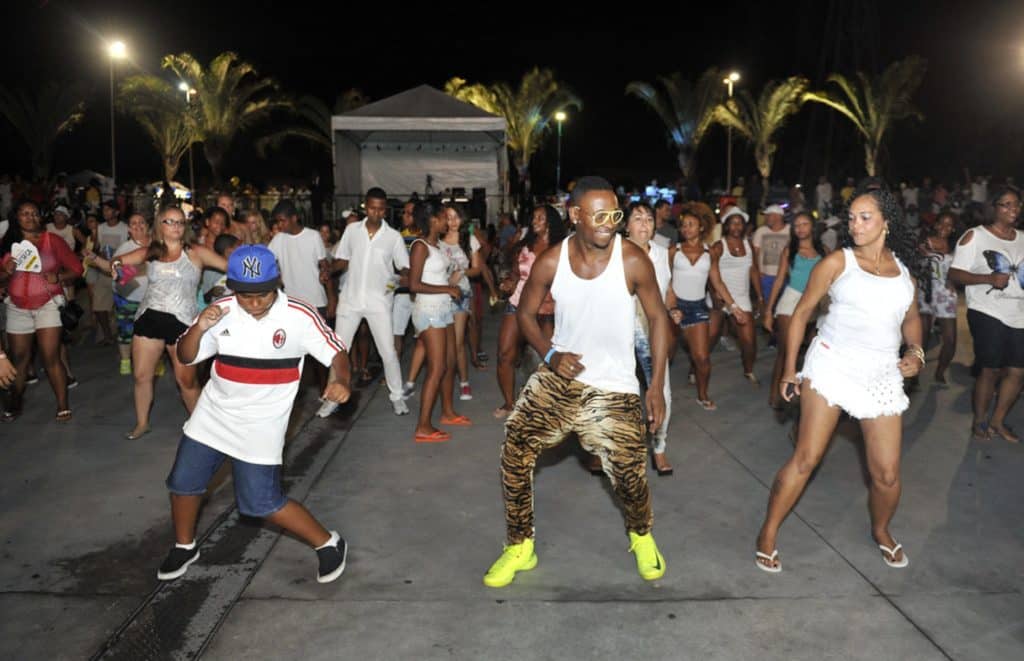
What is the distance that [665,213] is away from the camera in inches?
460

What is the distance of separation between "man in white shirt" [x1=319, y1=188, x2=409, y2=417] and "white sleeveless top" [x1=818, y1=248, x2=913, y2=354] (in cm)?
402

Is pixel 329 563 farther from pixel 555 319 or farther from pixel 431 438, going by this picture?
pixel 431 438

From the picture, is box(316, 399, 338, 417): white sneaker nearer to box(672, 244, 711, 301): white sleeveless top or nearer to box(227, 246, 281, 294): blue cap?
box(672, 244, 711, 301): white sleeveless top

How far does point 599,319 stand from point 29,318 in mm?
5482

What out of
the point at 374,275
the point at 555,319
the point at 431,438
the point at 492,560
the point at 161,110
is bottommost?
the point at 492,560

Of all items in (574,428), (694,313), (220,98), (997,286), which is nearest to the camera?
(574,428)

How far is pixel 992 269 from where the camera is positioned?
6762 mm

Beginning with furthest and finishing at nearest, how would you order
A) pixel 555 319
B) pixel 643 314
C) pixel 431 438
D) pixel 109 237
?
pixel 109 237
pixel 431 438
pixel 643 314
pixel 555 319

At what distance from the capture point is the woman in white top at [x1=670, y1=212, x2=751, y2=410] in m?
8.03

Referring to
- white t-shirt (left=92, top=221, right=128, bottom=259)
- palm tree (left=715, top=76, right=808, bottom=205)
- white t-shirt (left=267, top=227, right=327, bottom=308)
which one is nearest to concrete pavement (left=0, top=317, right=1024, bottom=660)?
white t-shirt (left=267, top=227, right=327, bottom=308)

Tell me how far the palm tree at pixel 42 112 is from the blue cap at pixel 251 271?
1202 inches

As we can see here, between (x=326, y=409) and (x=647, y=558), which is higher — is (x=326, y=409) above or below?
above

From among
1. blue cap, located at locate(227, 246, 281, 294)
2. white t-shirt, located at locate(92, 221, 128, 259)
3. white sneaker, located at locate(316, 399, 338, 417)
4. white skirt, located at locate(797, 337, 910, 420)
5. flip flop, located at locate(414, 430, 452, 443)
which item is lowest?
flip flop, located at locate(414, 430, 452, 443)

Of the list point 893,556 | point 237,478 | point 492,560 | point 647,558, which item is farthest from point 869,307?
point 237,478
